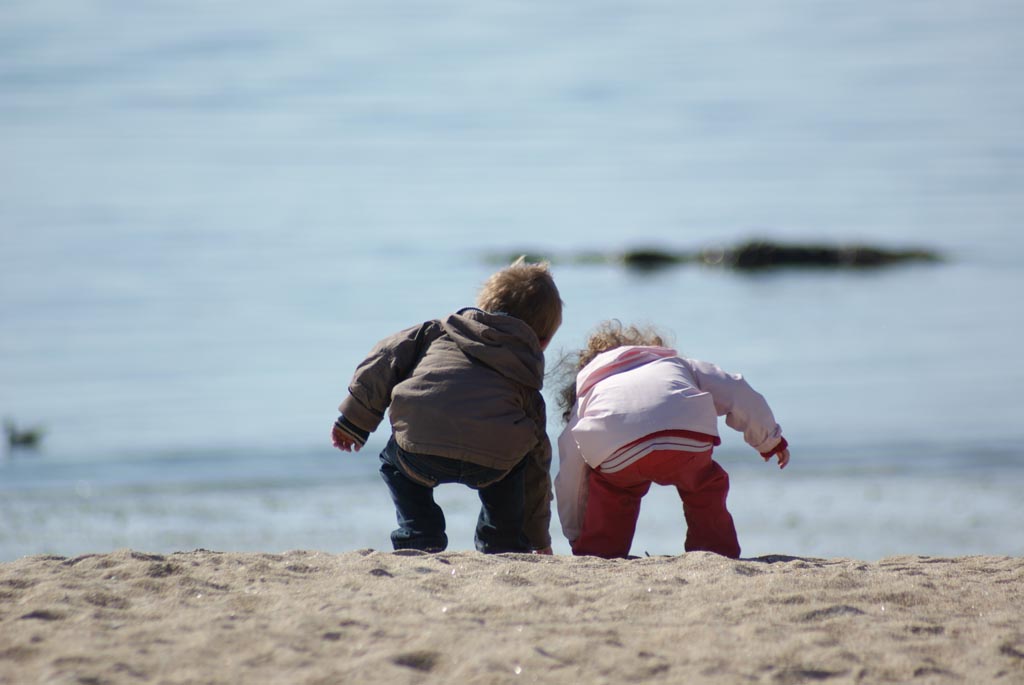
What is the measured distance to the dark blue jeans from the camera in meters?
4.51

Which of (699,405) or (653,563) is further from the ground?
(699,405)

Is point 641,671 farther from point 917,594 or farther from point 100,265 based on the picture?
point 100,265

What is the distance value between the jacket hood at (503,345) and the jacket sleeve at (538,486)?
15cm

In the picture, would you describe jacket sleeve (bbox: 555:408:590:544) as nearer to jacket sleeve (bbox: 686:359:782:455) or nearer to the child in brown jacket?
the child in brown jacket

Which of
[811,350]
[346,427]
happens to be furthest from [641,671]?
[811,350]

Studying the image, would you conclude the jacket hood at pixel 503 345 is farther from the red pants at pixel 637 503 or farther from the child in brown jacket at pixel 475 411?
the red pants at pixel 637 503

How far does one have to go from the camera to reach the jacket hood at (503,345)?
4453mm

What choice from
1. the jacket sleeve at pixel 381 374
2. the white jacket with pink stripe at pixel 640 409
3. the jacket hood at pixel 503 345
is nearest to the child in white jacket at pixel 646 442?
the white jacket with pink stripe at pixel 640 409

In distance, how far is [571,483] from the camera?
465 centimetres

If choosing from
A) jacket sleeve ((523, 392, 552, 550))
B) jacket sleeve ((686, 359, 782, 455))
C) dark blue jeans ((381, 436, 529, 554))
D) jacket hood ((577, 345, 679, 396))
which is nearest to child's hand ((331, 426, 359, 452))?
dark blue jeans ((381, 436, 529, 554))

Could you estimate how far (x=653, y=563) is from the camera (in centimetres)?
409

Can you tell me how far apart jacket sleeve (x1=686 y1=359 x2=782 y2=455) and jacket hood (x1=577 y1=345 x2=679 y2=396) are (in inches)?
6.5

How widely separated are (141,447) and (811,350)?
24.7ft

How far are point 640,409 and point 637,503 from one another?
494mm
